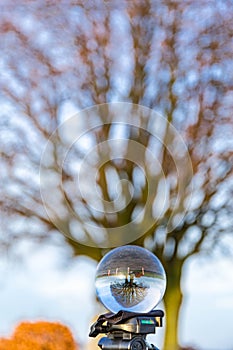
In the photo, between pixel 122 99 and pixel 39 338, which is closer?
pixel 39 338

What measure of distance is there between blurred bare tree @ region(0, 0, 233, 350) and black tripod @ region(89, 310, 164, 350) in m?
2.91

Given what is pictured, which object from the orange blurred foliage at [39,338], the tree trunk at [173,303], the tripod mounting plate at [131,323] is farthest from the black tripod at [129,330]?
the tree trunk at [173,303]

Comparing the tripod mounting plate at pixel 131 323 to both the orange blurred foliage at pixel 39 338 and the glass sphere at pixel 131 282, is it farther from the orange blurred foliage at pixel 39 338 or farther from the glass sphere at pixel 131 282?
the orange blurred foliage at pixel 39 338

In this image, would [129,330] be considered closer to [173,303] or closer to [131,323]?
[131,323]

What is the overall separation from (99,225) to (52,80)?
4.21 ft

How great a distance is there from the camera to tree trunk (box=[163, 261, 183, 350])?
4.38m

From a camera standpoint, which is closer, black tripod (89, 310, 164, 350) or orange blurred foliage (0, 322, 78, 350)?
black tripod (89, 310, 164, 350)

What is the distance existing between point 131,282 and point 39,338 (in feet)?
7.28

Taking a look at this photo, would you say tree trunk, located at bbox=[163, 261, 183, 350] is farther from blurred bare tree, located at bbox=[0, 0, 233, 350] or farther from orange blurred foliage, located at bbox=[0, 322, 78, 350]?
orange blurred foliage, located at bbox=[0, 322, 78, 350]

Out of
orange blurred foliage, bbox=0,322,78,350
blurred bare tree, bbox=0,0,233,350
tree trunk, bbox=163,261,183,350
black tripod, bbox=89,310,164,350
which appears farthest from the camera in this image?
blurred bare tree, bbox=0,0,233,350

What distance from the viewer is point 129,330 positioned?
5.20 ft

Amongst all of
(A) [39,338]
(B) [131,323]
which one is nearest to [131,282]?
(B) [131,323]

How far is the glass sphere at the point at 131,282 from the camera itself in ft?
5.41

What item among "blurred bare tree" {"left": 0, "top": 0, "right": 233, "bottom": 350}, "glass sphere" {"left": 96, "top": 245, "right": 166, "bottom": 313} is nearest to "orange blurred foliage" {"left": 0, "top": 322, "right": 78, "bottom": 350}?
"blurred bare tree" {"left": 0, "top": 0, "right": 233, "bottom": 350}
